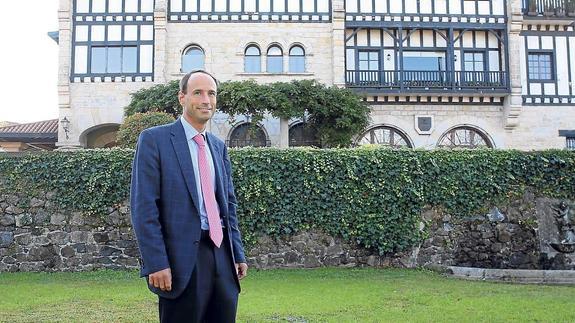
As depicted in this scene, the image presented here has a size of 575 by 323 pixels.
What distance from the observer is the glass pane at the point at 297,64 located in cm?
2411

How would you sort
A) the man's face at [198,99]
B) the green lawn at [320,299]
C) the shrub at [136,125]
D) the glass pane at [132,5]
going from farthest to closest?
the glass pane at [132,5] → the shrub at [136,125] → the green lawn at [320,299] → the man's face at [198,99]

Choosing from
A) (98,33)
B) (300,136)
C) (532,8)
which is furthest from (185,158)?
(532,8)

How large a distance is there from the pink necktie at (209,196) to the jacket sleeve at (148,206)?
25 cm

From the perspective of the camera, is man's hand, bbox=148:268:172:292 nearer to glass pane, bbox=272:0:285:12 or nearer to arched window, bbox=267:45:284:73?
arched window, bbox=267:45:284:73

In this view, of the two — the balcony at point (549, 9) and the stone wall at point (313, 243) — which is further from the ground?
the balcony at point (549, 9)

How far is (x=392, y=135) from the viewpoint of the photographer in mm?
24359

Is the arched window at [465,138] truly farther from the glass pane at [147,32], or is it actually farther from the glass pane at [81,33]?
the glass pane at [81,33]

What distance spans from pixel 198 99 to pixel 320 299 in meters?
5.73

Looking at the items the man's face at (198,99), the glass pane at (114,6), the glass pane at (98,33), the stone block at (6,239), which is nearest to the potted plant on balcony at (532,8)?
the glass pane at (114,6)

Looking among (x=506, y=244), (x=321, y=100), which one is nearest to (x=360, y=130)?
(x=321, y=100)

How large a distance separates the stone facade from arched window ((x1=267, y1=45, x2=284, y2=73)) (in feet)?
0.94

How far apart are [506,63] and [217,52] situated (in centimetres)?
1202

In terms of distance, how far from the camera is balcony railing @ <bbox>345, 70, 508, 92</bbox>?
23.7 meters

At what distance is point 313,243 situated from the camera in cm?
1288
